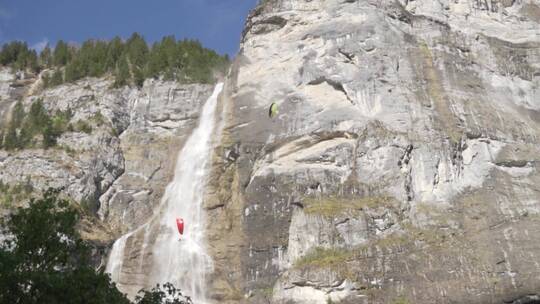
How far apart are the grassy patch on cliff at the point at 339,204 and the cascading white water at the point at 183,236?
6901 millimetres

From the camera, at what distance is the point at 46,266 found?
16.1 meters

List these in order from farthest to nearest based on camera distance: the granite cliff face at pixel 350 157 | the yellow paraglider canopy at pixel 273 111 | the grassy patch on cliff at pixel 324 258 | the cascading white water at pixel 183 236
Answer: the yellow paraglider canopy at pixel 273 111 < the cascading white water at pixel 183 236 < the grassy patch on cliff at pixel 324 258 < the granite cliff face at pixel 350 157

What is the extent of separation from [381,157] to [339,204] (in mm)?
4023

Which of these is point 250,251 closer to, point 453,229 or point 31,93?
point 453,229

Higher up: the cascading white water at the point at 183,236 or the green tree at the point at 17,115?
the green tree at the point at 17,115

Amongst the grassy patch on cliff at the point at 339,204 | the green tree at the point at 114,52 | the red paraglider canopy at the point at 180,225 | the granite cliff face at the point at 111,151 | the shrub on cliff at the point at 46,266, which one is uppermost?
the green tree at the point at 114,52

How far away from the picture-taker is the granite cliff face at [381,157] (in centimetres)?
3375

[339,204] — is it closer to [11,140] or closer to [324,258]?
[324,258]

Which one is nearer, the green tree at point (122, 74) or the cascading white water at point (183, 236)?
the cascading white water at point (183, 236)

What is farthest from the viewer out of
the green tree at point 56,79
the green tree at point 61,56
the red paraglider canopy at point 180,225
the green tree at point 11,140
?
the green tree at point 61,56

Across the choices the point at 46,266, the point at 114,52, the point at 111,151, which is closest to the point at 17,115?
the point at 111,151

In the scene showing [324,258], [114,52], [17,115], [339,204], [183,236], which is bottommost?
[324,258]

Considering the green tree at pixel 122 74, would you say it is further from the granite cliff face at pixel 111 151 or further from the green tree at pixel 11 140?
the green tree at pixel 11 140

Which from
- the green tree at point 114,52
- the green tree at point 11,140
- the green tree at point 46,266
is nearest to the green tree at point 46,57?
the green tree at point 114,52
